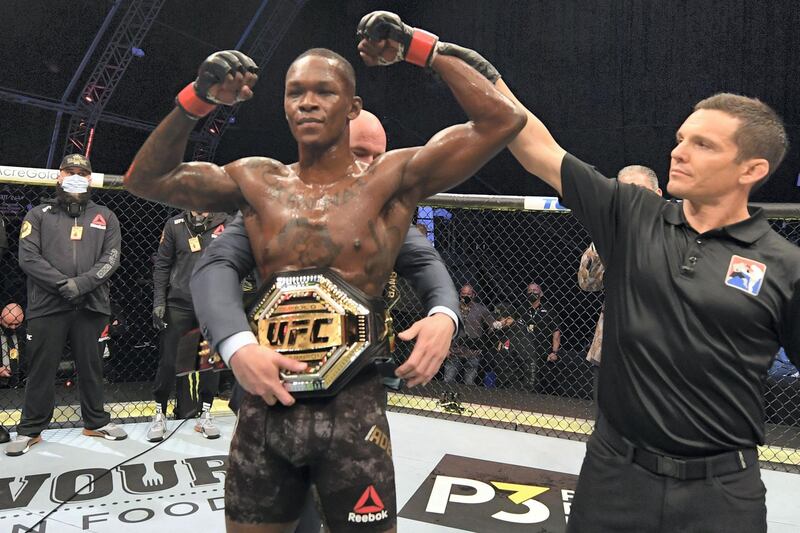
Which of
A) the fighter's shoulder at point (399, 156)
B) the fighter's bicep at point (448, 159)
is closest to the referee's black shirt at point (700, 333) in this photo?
the fighter's bicep at point (448, 159)

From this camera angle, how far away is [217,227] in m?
3.98

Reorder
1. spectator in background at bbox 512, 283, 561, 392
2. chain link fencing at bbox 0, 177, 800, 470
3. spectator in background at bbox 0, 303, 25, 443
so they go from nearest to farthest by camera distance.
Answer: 1. chain link fencing at bbox 0, 177, 800, 470
2. spectator in background at bbox 0, 303, 25, 443
3. spectator in background at bbox 512, 283, 561, 392

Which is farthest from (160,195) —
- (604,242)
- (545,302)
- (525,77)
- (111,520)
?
(525,77)

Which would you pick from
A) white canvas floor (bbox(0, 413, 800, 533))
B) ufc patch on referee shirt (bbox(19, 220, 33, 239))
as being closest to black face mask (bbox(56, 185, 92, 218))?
ufc patch on referee shirt (bbox(19, 220, 33, 239))

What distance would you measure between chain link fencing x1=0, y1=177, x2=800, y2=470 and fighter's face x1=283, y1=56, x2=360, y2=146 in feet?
7.92

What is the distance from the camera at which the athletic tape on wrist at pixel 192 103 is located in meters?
1.30

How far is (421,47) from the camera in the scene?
1262mm

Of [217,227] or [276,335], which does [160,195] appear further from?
[217,227]

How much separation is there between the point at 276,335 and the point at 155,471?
2.39 m

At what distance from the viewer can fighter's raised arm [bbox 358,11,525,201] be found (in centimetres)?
124

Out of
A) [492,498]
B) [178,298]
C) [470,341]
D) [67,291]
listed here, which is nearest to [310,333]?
[492,498]

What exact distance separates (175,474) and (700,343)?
2.86m

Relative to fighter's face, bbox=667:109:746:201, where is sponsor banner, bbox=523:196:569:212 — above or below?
below

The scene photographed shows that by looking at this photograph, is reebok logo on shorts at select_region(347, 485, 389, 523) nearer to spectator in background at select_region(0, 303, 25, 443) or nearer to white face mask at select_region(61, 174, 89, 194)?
white face mask at select_region(61, 174, 89, 194)
